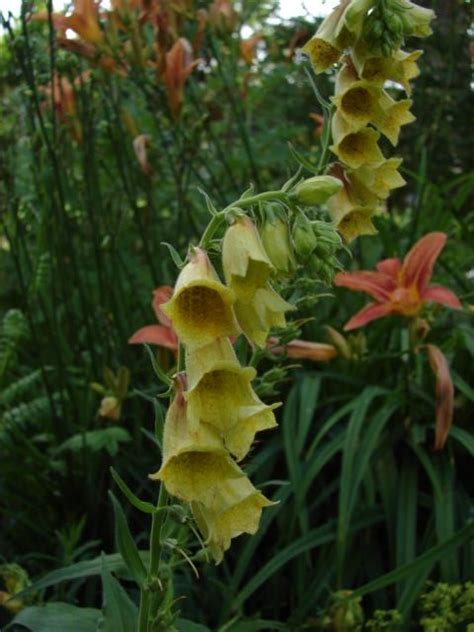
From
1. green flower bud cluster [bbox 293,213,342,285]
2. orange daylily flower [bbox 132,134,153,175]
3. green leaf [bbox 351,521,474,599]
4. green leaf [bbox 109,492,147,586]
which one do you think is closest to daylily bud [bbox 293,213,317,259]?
green flower bud cluster [bbox 293,213,342,285]

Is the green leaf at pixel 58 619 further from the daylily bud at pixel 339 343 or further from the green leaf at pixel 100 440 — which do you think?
the daylily bud at pixel 339 343

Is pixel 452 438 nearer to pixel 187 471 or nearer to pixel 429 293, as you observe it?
pixel 429 293

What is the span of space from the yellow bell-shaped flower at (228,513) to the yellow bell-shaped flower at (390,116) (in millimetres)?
515

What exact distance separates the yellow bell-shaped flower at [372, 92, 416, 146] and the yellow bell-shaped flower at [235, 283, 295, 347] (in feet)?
1.24

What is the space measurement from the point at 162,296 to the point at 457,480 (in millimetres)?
805

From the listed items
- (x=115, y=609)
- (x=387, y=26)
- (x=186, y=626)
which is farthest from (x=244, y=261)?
(x=186, y=626)

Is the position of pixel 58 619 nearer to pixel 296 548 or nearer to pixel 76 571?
pixel 76 571

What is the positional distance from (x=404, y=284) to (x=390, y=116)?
0.83m

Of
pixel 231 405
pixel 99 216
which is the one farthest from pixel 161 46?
pixel 231 405

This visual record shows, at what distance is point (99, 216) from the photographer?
2727 millimetres

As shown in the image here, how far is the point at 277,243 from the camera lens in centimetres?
105

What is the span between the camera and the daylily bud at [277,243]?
1.05 metres

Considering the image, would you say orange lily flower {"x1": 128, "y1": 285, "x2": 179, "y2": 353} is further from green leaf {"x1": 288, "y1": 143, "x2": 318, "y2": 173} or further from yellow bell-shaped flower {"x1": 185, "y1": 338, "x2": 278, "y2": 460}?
yellow bell-shaped flower {"x1": 185, "y1": 338, "x2": 278, "y2": 460}

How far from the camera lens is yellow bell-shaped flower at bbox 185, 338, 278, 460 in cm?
99
